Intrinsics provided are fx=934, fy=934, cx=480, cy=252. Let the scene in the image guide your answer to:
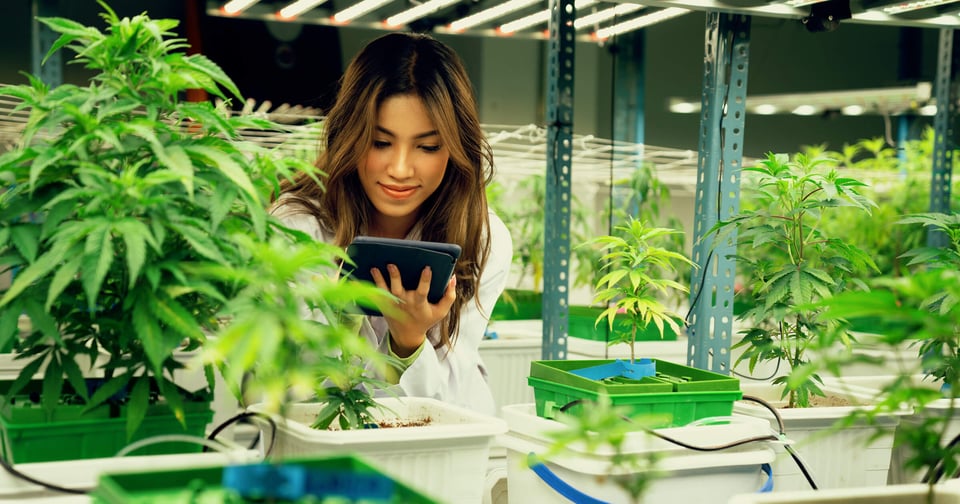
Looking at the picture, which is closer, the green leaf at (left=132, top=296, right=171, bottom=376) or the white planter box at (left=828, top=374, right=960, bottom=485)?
the green leaf at (left=132, top=296, right=171, bottom=376)

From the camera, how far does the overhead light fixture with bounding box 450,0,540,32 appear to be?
2244mm

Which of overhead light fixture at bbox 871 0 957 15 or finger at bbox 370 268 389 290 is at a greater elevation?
overhead light fixture at bbox 871 0 957 15

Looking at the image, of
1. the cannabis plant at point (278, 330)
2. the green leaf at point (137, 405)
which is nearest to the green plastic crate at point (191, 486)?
the cannabis plant at point (278, 330)

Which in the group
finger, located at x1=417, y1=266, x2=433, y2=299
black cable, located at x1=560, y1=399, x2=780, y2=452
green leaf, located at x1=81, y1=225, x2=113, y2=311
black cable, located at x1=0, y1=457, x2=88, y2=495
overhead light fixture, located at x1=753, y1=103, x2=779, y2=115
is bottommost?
black cable, located at x1=560, y1=399, x2=780, y2=452

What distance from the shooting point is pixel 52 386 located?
1132 millimetres

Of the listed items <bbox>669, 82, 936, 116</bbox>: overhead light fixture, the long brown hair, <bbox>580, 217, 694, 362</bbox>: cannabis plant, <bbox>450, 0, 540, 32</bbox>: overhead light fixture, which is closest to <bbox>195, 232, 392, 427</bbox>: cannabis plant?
<bbox>580, 217, 694, 362</bbox>: cannabis plant

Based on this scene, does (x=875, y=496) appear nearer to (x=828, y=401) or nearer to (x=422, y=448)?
(x=422, y=448)

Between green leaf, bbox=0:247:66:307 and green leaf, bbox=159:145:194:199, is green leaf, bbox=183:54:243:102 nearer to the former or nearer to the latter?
green leaf, bbox=159:145:194:199

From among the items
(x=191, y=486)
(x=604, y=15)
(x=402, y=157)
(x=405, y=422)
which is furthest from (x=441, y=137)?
(x=191, y=486)

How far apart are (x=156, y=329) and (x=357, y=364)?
15.9 inches

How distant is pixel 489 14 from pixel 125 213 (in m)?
1.52

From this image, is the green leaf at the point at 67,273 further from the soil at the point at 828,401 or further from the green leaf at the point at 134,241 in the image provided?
the soil at the point at 828,401

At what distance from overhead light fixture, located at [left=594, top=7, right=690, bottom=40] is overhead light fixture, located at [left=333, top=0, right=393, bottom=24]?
708 mm

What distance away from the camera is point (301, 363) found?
0.79m
